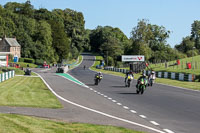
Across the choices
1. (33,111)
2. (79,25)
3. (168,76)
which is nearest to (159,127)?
(33,111)

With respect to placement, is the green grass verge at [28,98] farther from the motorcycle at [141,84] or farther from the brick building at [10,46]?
the brick building at [10,46]

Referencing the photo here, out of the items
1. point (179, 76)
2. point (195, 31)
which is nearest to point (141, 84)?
point (179, 76)

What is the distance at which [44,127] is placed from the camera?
991 centimetres

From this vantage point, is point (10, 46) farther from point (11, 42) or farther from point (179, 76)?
point (179, 76)

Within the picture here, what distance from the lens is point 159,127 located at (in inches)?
438

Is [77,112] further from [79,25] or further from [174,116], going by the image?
[79,25]

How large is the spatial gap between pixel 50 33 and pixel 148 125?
118395 mm

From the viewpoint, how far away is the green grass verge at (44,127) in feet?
30.3

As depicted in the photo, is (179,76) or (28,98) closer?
(28,98)

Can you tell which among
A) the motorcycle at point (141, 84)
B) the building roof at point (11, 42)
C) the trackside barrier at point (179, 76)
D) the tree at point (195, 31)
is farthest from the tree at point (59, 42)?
the motorcycle at point (141, 84)

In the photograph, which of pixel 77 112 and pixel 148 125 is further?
pixel 77 112

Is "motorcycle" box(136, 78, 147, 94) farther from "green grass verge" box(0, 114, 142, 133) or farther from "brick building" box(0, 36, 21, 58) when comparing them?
"brick building" box(0, 36, 21, 58)

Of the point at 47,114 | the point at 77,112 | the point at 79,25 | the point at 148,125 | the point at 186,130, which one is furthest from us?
the point at 79,25

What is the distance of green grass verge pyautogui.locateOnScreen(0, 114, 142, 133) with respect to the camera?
30.3 ft
